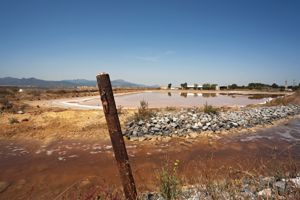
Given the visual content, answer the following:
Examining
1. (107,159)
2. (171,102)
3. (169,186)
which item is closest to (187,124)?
(107,159)

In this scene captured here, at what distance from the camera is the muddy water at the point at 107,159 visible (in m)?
4.98

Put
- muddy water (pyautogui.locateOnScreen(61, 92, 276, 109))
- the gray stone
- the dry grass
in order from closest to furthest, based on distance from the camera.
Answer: the gray stone < the dry grass < muddy water (pyautogui.locateOnScreen(61, 92, 276, 109))

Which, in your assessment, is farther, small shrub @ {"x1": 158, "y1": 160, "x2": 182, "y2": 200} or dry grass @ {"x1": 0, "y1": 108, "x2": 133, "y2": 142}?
dry grass @ {"x1": 0, "y1": 108, "x2": 133, "y2": 142}

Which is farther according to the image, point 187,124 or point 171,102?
point 171,102

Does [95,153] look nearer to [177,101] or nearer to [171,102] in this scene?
[171,102]

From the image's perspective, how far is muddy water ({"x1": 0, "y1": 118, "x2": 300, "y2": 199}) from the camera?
498cm

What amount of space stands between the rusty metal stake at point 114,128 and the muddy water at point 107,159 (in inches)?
76.5

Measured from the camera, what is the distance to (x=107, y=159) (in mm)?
6496

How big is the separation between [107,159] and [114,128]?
416cm

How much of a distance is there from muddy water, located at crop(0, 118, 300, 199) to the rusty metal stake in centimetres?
194

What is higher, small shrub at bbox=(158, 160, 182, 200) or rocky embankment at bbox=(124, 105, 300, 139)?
small shrub at bbox=(158, 160, 182, 200)

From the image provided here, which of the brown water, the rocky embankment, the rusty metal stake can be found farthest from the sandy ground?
the brown water

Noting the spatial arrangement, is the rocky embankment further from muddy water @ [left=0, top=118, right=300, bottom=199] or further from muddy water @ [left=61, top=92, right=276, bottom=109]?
muddy water @ [left=61, top=92, right=276, bottom=109]

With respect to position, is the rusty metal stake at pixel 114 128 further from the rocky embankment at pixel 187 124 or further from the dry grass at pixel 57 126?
the dry grass at pixel 57 126
